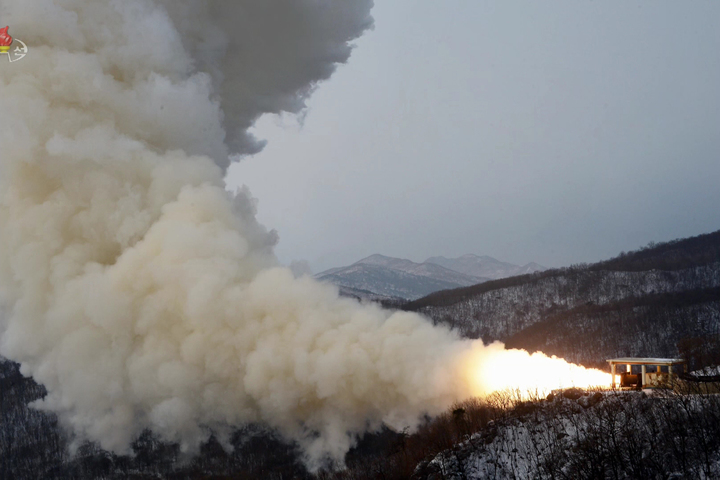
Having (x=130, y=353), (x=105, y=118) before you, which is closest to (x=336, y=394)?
(x=130, y=353)

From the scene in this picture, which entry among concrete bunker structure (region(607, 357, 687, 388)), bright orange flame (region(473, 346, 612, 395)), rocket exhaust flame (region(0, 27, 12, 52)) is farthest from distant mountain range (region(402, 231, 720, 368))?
rocket exhaust flame (region(0, 27, 12, 52))

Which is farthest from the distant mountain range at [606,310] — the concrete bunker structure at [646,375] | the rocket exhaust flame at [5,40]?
the rocket exhaust flame at [5,40]

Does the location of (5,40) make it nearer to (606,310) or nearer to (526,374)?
(526,374)

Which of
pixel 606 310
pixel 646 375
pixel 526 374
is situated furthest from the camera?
pixel 606 310

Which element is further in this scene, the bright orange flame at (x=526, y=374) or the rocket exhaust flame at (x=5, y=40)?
the rocket exhaust flame at (x=5, y=40)

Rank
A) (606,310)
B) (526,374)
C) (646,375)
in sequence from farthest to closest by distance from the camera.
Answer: (606,310), (646,375), (526,374)

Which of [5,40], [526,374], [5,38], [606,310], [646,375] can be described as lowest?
[646,375]

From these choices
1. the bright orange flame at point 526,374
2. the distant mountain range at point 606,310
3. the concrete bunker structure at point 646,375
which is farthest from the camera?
the distant mountain range at point 606,310

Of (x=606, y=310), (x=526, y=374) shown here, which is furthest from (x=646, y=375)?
(x=606, y=310)

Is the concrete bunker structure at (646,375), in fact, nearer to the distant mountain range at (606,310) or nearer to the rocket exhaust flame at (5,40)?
the rocket exhaust flame at (5,40)

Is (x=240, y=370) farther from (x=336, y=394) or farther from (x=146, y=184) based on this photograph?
(x=146, y=184)
